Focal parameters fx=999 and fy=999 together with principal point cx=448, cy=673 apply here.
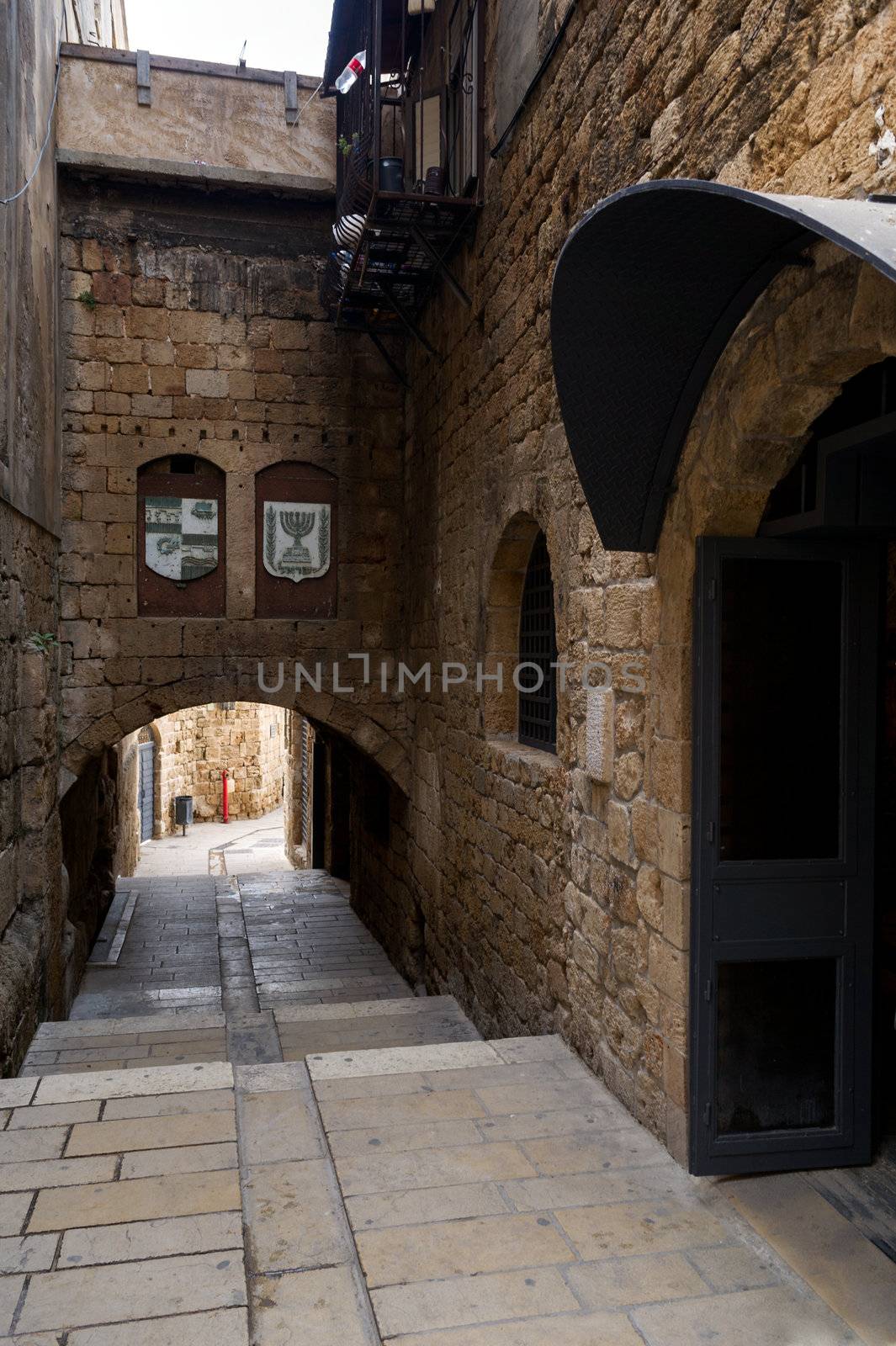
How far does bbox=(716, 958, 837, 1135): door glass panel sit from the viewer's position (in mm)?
2969

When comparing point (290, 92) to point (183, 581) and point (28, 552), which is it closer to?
point (183, 581)

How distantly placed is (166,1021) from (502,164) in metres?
5.25

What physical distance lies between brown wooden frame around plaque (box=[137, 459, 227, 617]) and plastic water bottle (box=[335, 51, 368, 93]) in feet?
9.29

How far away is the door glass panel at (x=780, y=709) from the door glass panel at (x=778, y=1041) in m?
0.36

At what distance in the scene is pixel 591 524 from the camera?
3.92m

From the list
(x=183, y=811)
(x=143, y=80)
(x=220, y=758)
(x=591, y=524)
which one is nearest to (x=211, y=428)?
(x=143, y=80)

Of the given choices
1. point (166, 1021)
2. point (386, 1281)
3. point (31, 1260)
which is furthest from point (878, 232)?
point (166, 1021)

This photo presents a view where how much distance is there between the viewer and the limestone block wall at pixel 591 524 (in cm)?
246

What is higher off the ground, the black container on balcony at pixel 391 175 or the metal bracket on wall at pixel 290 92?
the metal bracket on wall at pixel 290 92

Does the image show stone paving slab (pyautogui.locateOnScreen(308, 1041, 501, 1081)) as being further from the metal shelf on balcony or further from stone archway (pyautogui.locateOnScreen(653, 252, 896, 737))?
the metal shelf on balcony

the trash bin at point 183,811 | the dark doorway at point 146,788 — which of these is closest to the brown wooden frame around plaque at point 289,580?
the dark doorway at point 146,788

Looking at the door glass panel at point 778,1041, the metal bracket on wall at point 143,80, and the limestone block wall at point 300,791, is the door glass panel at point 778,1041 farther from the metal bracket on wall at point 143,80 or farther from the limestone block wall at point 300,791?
the limestone block wall at point 300,791

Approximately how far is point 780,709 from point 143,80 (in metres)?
7.39

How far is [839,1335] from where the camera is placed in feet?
7.19
